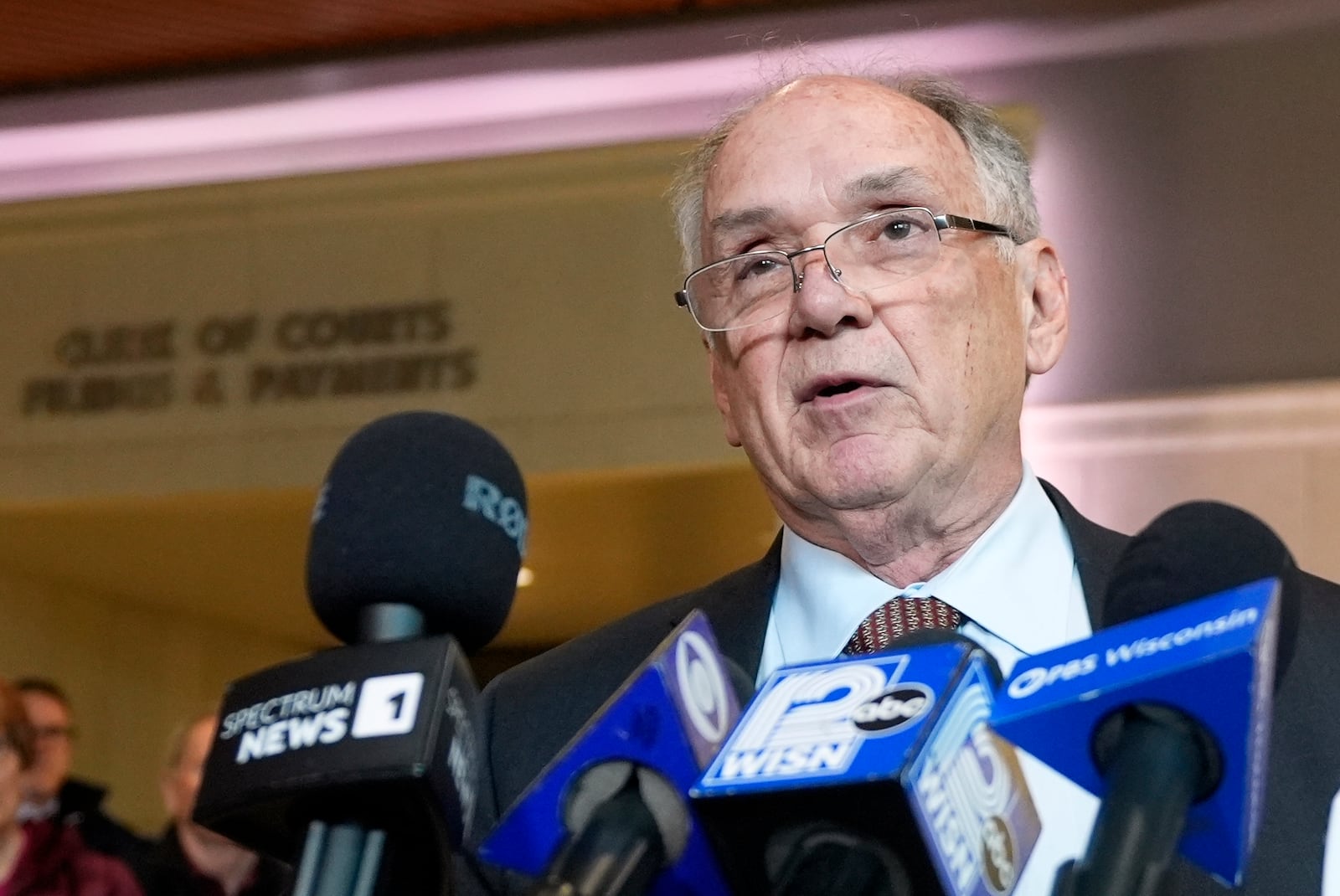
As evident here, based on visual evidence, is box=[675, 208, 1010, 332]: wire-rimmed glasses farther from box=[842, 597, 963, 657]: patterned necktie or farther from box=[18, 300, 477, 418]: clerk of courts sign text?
box=[18, 300, 477, 418]: clerk of courts sign text

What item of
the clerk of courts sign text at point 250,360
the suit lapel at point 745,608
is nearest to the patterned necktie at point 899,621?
the suit lapel at point 745,608

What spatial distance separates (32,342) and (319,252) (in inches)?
49.6

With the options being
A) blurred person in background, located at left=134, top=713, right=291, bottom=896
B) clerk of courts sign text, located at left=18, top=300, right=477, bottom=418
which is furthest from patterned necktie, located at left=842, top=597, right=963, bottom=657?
clerk of courts sign text, located at left=18, top=300, right=477, bottom=418

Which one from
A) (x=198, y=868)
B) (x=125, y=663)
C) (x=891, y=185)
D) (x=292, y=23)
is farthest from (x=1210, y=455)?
(x=125, y=663)

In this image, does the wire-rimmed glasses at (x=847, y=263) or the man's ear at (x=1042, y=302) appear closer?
the wire-rimmed glasses at (x=847, y=263)

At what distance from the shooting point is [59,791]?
4.27 meters

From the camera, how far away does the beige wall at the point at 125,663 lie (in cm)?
870

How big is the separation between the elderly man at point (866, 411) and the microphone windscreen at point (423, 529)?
0.64 metres

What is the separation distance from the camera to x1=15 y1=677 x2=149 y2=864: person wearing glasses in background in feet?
13.1

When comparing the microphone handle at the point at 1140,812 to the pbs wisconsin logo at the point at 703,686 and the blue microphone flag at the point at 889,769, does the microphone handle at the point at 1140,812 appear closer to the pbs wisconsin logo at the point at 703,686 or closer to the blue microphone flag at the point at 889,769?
the blue microphone flag at the point at 889,769

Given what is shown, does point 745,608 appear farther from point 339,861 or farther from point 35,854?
point 35,854

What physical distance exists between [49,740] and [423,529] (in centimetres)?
366

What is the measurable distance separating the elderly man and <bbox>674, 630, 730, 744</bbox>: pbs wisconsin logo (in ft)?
1.92

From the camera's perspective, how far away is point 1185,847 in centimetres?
88
